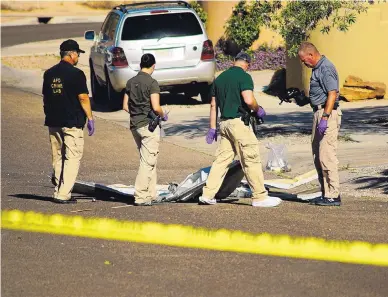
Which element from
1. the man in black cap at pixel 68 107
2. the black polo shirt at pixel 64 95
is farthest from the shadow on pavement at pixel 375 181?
the black polo shirt at pixel 64 95

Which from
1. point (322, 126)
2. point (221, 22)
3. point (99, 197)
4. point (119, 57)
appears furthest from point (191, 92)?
point (322, 126)

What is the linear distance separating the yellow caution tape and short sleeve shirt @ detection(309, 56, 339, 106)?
1973 millimetres

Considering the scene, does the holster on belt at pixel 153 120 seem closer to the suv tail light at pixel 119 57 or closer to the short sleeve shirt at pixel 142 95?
the short sleeve shirt at pixel 142 95

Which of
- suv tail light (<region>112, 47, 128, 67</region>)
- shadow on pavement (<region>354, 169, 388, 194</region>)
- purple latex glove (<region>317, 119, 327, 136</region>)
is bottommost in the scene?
suv tail light (<region>112, 47, 128, 67</region>)

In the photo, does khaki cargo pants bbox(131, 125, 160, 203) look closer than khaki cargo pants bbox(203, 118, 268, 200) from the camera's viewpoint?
No

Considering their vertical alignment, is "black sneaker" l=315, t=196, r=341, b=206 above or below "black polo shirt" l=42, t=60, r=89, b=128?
below

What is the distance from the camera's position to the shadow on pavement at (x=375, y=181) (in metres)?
12.1

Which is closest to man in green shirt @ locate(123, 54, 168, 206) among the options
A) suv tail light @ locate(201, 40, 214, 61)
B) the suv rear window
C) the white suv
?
the white suv

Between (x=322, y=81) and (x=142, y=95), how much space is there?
193 cm

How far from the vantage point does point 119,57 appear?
18938 millimetres

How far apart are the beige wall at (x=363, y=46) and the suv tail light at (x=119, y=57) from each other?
3.68 meters

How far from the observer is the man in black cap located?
11016 mm

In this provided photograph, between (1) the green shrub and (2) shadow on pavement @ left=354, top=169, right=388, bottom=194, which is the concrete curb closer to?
(1) the green shrub

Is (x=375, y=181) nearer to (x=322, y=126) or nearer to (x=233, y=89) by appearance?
(x=322, y=126)
